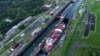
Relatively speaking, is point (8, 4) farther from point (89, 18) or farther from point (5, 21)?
point (89, 18)

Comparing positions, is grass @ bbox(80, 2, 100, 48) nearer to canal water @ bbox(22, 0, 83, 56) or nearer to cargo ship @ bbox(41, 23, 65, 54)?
cargo ship @ bbox(41, 23, 65, 54)

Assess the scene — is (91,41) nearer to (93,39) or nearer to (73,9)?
(93,39)

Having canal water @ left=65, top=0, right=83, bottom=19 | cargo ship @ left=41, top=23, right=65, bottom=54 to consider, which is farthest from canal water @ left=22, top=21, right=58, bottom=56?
canal water @ left=65, top=0, right=83, bottom=19

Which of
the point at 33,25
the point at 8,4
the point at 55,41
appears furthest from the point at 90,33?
the point at 8,4

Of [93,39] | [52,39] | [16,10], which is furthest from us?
[16,10]

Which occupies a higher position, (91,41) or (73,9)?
(91,41)

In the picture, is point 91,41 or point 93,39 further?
point 93,39

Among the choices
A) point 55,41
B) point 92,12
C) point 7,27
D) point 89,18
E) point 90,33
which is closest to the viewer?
point 55,41

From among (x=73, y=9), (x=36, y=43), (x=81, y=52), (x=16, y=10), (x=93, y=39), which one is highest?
(x=81, y=52)

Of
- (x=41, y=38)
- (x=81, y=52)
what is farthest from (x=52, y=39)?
(x=81, y=52)
